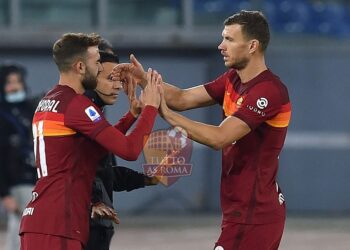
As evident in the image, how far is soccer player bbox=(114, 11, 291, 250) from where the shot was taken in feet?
23.6

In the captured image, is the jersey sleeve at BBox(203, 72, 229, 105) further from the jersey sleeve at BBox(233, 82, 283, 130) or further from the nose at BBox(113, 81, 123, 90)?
the nose at BBox(113, 81, 123, 90)

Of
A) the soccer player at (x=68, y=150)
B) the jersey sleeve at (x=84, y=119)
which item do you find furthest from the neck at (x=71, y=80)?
the jersey sleeve at (x=84, y=119)

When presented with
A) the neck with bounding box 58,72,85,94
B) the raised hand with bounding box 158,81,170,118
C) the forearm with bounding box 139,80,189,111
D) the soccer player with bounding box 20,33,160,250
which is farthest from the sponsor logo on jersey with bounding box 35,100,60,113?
the forearm with bounding box 139,80,189,111

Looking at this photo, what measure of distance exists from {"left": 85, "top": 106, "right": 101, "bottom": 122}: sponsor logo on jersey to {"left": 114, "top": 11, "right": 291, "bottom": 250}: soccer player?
0.54 m

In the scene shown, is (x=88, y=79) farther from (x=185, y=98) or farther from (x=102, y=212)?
(x=185, y=98)

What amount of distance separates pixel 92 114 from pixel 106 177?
0.86 m

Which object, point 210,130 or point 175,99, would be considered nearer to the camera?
point 210,130

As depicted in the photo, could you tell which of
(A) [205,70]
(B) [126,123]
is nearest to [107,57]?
(B) [126,123]

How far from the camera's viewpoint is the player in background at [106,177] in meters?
7.16

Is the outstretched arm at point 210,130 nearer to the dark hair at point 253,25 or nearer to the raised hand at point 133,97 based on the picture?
the raised hand at point 133,97

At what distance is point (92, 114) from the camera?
22.0 ft

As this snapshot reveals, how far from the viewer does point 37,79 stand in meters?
17.5

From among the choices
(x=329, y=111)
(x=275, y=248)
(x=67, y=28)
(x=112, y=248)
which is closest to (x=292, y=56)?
(x=329, y=111)

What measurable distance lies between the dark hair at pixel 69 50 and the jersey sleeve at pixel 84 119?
0.82ft
